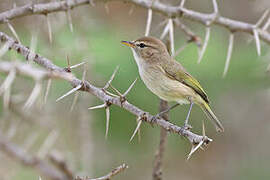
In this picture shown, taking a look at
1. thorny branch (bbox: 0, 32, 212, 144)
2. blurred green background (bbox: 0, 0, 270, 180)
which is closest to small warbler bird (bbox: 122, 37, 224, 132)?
blurred green background (bbox: 0, 0, 270, 180)

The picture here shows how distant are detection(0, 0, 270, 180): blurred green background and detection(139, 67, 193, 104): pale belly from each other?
12.1 inches

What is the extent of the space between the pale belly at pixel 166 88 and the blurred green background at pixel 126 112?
308 millimetres

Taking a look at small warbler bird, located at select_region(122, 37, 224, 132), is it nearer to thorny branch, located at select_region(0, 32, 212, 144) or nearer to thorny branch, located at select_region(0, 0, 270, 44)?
thorny branch, located at select_region(0, 0, 270, 44)

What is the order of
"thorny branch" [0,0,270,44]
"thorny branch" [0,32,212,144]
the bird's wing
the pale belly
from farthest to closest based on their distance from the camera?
the bird's wing
the pale belly
"thorny branch" [0,0,270,44]
"thorny branch" [0,32,212,144]

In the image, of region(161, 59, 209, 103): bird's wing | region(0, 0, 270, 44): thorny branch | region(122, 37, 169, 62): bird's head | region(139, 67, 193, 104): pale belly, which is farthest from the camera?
region(122, 37, 169, 62): bird's head

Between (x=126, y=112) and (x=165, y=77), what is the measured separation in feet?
2.44

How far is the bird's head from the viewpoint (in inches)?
214

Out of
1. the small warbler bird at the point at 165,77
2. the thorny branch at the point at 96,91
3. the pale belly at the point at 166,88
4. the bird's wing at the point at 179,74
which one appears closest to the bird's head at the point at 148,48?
the small warbler bird at the point at 165,77

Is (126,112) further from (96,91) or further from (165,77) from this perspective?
(96,91)

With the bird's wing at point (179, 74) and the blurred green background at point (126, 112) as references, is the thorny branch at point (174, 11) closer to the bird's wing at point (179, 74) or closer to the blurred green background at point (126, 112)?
the blurred green background at point (126, 112)

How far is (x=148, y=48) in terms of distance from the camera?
5.48 m

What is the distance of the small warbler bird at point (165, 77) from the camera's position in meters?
4.90

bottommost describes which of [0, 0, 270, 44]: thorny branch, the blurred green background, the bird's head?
the blurred green background

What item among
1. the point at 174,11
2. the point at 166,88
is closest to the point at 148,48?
the point at 166,88
